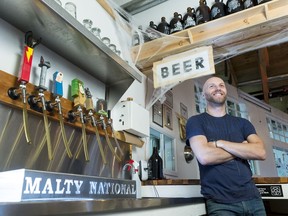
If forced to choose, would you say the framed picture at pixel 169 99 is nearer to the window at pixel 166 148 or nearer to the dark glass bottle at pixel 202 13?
the window at pixel 166 148

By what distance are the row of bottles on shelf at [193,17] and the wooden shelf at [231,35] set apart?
4.6 inches

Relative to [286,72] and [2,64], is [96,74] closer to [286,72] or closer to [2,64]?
[2,64]

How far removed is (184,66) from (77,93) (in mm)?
904

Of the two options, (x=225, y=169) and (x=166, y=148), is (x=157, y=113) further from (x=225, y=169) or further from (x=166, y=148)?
(x=225, y=169)

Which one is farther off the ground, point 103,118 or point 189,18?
point 189,18

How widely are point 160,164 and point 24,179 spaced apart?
1.44 m

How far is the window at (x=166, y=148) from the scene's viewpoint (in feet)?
7.99

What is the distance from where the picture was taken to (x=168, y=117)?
271cm

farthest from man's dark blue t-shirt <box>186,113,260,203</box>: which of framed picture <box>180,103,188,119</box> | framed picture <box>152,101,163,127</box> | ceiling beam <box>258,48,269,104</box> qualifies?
ceiling beam <box>258,48,269,104</box>

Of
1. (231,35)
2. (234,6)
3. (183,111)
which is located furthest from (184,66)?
(183,111)

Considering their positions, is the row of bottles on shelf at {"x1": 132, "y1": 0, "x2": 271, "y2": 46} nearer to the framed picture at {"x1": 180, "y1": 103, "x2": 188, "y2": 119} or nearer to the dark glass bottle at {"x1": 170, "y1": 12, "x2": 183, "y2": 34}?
the dark glass bottle at {"x1": 170, "y1": 12, "x2": 183, "y2": 34}

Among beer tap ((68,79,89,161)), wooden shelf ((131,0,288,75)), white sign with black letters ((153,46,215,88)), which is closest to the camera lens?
beer tap ((68,79,89,161))

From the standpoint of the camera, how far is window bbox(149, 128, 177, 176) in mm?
2434

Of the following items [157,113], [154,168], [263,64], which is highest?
[263,64]
